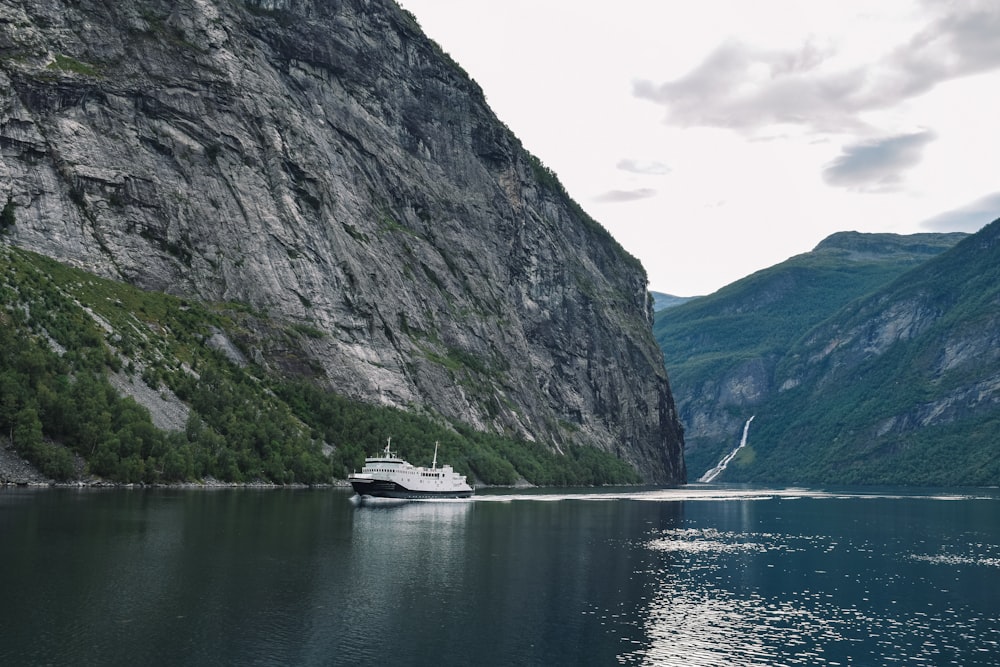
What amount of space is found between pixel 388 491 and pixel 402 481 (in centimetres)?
433

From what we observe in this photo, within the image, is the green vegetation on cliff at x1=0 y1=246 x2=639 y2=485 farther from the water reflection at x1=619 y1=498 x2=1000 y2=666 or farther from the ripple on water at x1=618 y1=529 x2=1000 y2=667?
the ripple on water at x1=618 y1=529 x2=1000 y2=667

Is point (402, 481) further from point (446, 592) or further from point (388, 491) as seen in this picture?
point (446, 592)

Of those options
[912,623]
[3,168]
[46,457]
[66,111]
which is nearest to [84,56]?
[66,111]

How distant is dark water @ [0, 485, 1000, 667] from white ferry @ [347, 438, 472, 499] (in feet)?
111

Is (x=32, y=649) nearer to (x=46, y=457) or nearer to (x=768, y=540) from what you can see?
(x=46, y=457)

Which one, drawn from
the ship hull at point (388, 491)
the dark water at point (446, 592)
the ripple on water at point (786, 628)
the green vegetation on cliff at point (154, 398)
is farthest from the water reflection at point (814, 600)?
the green vegetation on cliff at point (154, 398)

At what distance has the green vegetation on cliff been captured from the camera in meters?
116

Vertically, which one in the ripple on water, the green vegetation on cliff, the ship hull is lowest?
the ripple on water

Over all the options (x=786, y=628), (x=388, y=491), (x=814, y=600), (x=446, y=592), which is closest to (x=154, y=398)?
(x=388, y=491)

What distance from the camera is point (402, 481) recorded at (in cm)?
15288

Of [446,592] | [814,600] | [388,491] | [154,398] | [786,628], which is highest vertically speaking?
[154,398]

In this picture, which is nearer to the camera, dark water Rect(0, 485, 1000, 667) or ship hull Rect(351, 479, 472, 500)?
dark water Rect(0, 485, 1000, 667)

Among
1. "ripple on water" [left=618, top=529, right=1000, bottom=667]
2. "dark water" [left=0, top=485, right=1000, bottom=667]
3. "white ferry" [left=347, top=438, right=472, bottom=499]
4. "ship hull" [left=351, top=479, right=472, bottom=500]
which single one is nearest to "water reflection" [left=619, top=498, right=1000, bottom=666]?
"ripple on water" [left=618, top=529, right=1000, bottom=667]

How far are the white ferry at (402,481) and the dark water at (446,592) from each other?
33828mm
